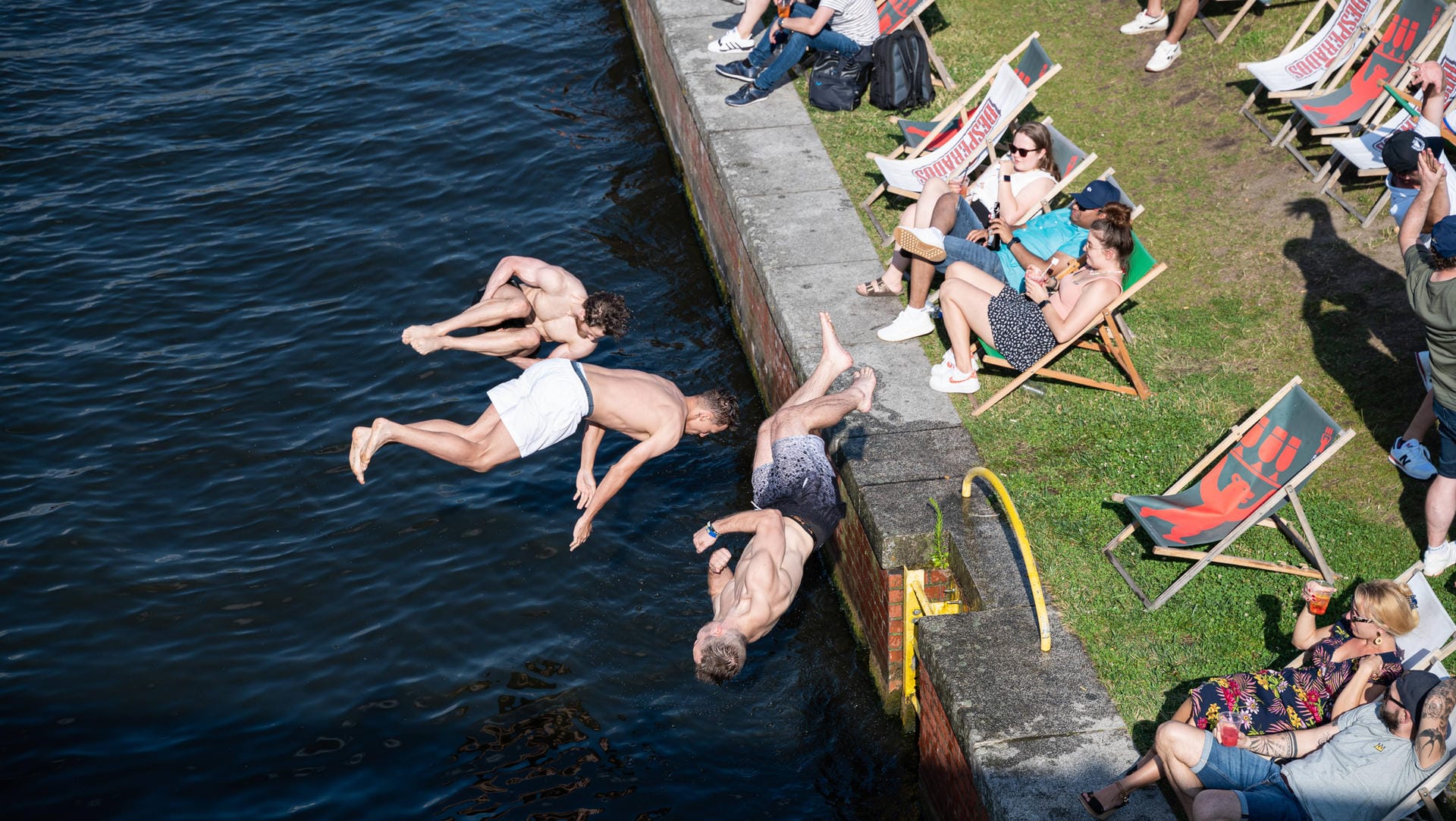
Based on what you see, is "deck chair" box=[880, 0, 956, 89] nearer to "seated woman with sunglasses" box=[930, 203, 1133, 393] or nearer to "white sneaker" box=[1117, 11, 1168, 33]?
"white sneaker" box=[1117, 11, 1168, 33]

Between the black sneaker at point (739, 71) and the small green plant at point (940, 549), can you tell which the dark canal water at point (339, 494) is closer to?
the small green plant at point (940, 549)

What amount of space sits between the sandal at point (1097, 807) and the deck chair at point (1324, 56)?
6644 millimetres

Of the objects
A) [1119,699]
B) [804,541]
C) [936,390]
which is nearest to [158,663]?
[804,541]

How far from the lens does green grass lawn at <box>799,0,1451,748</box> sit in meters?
6.26

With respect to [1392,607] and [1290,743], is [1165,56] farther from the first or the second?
[1290,743]

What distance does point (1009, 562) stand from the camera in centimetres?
645

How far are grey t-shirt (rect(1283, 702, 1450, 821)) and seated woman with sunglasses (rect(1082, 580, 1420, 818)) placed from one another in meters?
0.20

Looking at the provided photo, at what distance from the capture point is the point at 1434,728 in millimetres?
4871

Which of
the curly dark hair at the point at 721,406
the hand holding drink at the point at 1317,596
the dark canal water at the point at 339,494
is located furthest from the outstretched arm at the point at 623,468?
the hand holding drink at the point at 1317,596

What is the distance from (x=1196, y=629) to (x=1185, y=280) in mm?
3378

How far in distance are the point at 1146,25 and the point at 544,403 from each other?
7.81 metres

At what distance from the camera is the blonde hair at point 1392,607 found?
5305 mm

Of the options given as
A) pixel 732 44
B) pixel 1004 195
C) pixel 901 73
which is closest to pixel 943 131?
pixel 901 73

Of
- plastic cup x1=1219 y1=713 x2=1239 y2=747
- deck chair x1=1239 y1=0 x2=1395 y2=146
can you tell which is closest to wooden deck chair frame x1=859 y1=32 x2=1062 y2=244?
deck chair x1=1239 y1=0 x2=1395 y2=146
